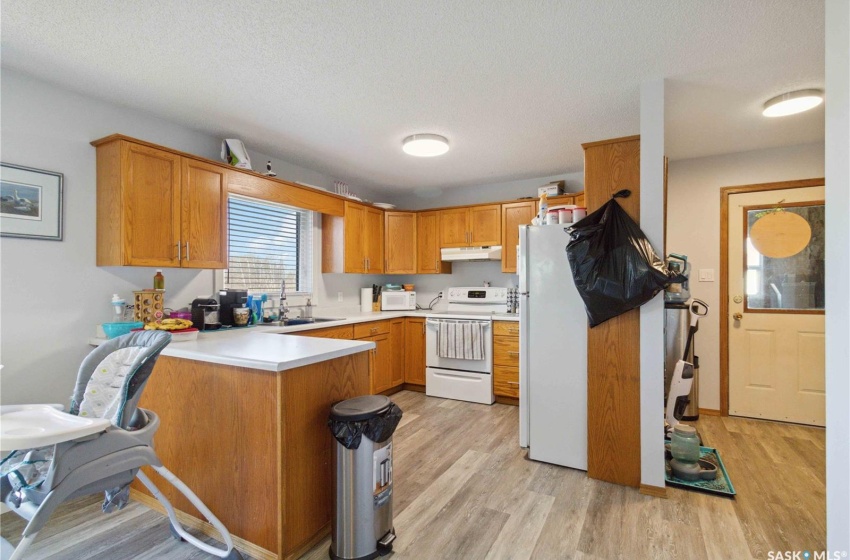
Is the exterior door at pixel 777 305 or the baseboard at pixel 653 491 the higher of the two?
the exterior door at pixel 777 305

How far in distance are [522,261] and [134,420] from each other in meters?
2.45

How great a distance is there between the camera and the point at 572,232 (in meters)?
2.53

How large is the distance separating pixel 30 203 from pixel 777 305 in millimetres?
5803

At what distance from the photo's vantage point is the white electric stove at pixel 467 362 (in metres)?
4.12

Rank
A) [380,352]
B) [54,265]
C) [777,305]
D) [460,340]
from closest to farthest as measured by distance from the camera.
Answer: [54,265] → [777,305] → [460,340] → [380,352]

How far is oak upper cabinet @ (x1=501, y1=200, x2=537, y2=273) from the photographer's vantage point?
4.46 metres

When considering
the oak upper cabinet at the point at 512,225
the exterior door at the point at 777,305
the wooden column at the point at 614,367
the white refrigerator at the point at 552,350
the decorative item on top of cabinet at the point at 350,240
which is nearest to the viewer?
the wooden column at the point at 614,367

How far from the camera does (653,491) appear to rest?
7.63ft

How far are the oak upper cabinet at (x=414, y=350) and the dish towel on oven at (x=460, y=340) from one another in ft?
1.06

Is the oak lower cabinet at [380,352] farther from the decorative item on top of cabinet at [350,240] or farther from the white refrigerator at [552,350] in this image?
the white refrigerator at [552,350]

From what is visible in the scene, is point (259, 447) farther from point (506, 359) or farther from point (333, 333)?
point (506, 359)

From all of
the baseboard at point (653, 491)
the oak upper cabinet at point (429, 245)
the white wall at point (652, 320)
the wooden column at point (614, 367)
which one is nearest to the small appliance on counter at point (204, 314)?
the oak upper cabinet at point (429, 245)

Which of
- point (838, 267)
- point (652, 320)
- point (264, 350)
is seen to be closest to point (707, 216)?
point (652, 320)

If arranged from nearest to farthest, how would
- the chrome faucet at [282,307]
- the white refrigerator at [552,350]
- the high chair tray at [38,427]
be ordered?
the high chair tray at [38,427] < the white refrigerator at [552,350] < the chrome faucet at [282,307]
